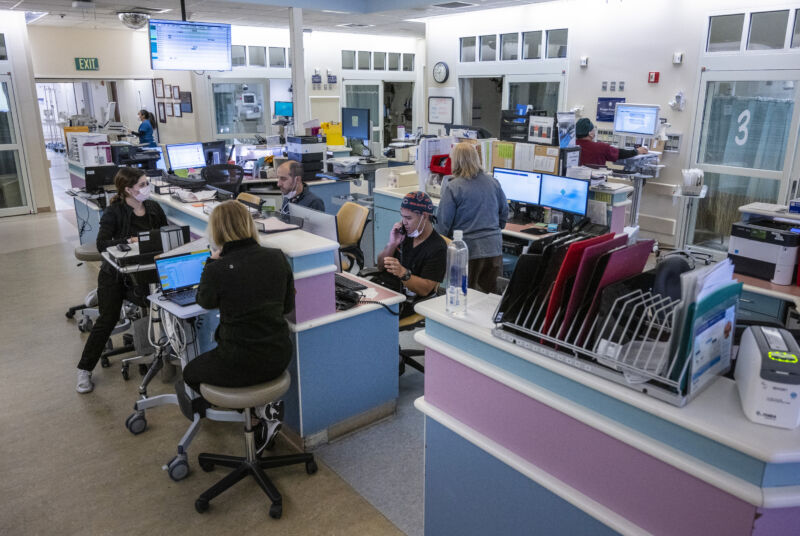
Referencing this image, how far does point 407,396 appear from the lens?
3.75 metres

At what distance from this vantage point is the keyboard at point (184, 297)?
2.99 metres

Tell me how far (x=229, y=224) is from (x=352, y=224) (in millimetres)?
2258

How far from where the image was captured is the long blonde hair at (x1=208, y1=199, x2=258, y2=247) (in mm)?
2580

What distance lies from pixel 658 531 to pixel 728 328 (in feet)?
1.82

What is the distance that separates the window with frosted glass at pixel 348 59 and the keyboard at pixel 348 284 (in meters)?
9.88

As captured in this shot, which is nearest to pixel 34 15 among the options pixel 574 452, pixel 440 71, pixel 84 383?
pixel 440 71

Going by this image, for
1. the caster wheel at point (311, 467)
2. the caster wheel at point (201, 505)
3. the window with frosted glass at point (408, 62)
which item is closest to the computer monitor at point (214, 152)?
the caster wheel at point (311, 467)

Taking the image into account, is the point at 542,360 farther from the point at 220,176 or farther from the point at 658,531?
the point at 220,176

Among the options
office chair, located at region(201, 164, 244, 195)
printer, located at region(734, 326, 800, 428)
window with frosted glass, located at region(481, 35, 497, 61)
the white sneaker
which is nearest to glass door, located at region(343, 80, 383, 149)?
window with frosted glass, located at region(481, 35, 497, 61)

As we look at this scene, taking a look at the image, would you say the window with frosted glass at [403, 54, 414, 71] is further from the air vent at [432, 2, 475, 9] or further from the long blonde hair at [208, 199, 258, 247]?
the long blonde hair at [208, 199, 258, 247]

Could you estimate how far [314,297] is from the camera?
2994 mm

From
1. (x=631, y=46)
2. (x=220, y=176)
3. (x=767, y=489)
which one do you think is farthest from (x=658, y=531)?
(x=631, y=46)

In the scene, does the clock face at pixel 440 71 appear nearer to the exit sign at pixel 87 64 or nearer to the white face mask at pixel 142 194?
the exit sign at pixel 87 64

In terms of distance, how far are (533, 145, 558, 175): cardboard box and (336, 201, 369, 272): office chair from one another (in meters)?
1.47
